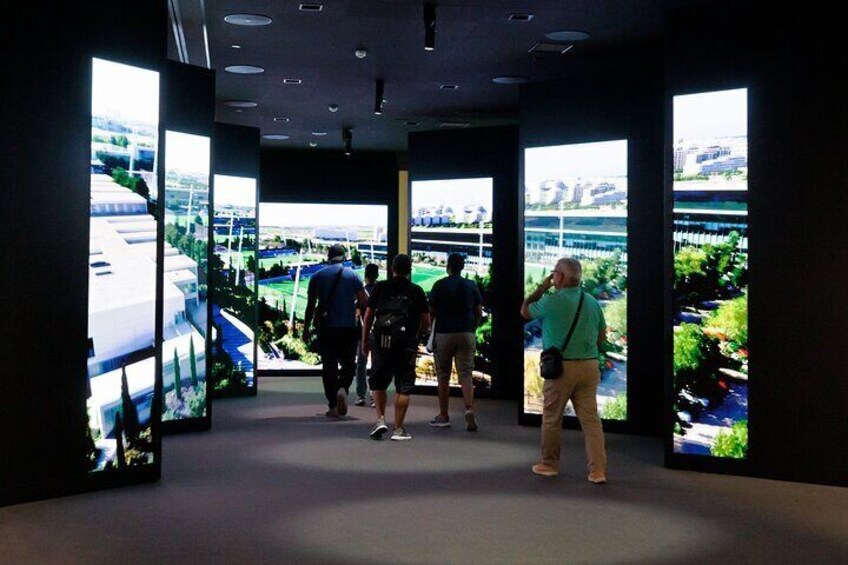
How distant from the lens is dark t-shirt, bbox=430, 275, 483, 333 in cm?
1002

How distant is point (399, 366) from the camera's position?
8.84 meters

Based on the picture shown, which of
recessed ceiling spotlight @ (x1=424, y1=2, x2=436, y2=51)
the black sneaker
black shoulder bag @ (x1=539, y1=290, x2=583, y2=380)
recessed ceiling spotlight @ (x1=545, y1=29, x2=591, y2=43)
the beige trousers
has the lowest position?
the black sneaker

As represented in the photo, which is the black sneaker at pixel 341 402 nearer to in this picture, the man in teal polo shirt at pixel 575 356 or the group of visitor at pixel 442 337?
the group of visitor at pixel 442 337

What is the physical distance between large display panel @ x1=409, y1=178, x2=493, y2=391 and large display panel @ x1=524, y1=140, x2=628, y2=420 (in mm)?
2748

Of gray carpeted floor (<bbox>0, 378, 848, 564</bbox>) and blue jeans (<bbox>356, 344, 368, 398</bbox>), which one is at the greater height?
blue jeans (<bbox>356, 344, 368, 398</bbox>)

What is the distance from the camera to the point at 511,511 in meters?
6.16

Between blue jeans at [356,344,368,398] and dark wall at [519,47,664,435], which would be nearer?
dark wall at [519,47,664,435]

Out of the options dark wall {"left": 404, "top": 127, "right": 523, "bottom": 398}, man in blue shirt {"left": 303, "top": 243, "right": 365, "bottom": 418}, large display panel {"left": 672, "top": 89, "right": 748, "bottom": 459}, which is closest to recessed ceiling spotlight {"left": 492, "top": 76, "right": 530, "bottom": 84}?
dark wall {"left": 404, "top": 127, "right": 523, "bottom": 398}

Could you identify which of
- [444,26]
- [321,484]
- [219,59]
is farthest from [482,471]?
[219,59]

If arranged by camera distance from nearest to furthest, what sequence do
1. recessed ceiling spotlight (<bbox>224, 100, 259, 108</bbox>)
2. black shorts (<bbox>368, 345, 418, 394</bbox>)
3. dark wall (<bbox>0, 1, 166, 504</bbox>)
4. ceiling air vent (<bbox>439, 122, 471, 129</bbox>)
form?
dark wall (<bbox>0, 1, 166, 504</bbox>) → black shorts (<bbox>368, 345, 418, 394</bbox>) → recessed ceiling spotlight (<bbox>224, 100, 259, 108</bbox>) → ceiling air vent (<bbox>439, 122, 471, 129</bbox>)

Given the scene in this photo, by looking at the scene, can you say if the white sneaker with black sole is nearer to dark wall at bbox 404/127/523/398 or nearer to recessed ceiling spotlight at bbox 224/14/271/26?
recessed ceiling spotlight at bbox 224/14/271/26

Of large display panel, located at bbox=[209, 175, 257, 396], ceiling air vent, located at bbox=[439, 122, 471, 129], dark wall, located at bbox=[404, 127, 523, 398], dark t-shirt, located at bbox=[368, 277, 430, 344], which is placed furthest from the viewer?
ceiling air vent, located at bbox=[439, 122, 471, 129]

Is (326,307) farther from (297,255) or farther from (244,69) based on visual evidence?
(297,255)

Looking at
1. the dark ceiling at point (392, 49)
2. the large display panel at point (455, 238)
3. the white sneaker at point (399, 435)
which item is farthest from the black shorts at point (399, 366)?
the large display panel at point (455, 238)
